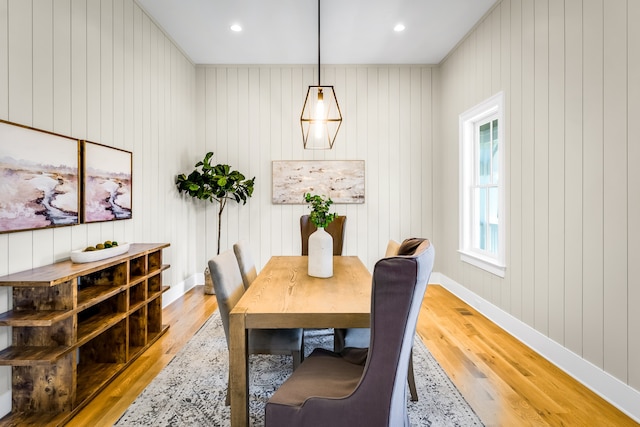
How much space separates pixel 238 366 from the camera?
1.49 m

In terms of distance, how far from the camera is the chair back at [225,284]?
1.68 meters

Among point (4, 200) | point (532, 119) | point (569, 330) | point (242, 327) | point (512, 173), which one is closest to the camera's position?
point (242, 327)

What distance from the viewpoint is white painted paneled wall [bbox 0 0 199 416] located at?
1994 mm

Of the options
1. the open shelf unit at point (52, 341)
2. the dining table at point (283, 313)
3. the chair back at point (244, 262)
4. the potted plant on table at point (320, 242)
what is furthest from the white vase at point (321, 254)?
the open shelf unit at point (52, 341)

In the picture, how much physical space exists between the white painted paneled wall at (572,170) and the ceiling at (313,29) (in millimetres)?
596

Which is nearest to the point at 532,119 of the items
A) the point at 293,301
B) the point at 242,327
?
the point at 293,301

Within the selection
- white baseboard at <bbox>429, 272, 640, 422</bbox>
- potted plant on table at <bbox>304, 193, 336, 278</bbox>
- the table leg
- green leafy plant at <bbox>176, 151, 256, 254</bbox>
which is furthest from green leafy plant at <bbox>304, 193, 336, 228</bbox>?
green leafy plant at <bbox>176, 151, 256, 254</bbox>

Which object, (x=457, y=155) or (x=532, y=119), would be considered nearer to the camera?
(x=532, y=119)

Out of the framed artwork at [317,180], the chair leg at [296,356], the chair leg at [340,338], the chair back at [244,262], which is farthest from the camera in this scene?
the framed artwork at [317,180]

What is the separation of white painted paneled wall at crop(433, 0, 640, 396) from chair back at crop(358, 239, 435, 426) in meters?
1.57

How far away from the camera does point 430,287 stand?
4.78 metres

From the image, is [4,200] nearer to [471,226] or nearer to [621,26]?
[621,26]

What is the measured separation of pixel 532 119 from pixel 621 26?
2.95 feet

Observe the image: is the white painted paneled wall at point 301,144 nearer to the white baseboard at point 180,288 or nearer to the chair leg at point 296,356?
the white baseboard at point 180,288
